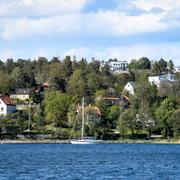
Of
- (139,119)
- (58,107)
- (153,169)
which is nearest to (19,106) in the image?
(58,107)

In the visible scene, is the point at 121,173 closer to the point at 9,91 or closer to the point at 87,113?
the point at 87,113

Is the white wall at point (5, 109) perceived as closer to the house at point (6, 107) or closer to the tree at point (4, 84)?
the house at point (6, 107)

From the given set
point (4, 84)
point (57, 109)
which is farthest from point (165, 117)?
point (4, 84)

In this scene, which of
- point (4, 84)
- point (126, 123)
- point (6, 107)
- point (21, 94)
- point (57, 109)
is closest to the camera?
point (126, 123)

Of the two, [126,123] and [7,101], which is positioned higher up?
[7,101]

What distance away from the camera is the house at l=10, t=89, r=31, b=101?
19062cm

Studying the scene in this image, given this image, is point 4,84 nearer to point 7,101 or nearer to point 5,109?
point 7,101

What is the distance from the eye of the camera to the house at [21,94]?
625 feet

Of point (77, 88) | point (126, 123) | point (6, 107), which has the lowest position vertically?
point (126, 123)

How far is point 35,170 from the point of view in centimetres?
6034

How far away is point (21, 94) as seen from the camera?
19375cm

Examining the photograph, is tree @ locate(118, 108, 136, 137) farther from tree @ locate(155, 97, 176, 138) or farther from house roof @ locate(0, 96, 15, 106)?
house roof @ locate(0, 96, 15, 106)

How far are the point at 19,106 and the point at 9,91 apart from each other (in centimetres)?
2601

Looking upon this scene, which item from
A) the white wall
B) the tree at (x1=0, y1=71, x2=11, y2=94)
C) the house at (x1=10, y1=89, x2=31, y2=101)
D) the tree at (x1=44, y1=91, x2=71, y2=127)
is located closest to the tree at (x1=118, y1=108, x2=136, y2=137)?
the tree at (x1=44, y1=91, x2=71, y2=127)
